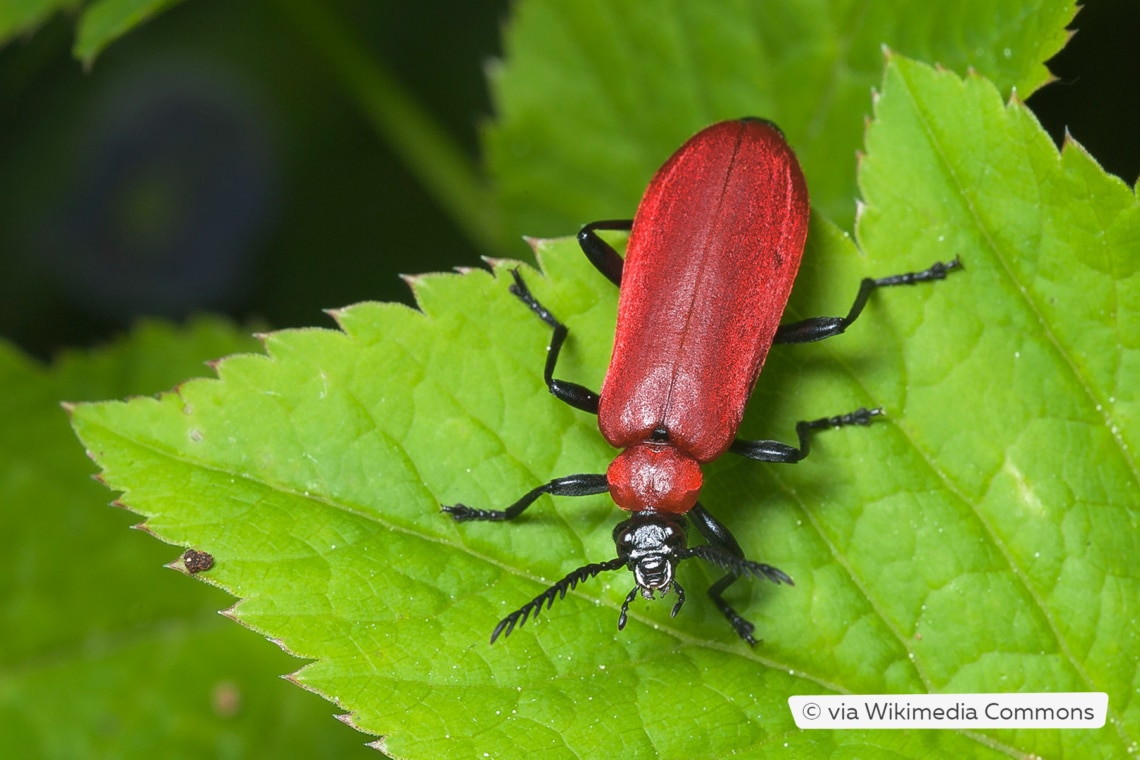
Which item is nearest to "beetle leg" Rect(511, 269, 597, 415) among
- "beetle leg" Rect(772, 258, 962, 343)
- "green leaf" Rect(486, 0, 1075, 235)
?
"beetle leg" Rect(772, 258, 962, 343)

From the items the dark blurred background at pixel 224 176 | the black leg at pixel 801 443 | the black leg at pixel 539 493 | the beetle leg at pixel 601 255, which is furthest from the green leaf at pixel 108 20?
the black leg at pixel 801 443

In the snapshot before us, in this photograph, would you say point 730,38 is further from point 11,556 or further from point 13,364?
point 11,556

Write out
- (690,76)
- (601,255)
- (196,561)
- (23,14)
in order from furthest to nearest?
(690,76)
(23,14)
(601,255)
(196,561)

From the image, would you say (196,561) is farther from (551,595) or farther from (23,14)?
(23,14)

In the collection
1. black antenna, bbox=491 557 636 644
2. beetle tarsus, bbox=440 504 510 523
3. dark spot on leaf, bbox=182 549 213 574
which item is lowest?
dark spot on leaf, bbox=182 549 213 574

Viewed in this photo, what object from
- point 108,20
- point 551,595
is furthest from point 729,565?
point 108,20

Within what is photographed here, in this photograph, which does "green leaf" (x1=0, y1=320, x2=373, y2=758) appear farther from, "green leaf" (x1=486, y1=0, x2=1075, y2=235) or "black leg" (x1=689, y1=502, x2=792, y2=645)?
"black leg" (x1=689, y1=502, x2=792, y2=645)
